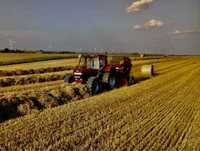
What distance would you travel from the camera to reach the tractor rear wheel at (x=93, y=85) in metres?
16.9

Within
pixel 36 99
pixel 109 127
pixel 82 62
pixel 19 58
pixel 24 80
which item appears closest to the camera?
pixel 109 127

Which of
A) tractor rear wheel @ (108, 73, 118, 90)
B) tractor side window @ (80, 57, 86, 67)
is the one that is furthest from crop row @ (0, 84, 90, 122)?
tractor rear wheel @ (108, 73, 118, 90)

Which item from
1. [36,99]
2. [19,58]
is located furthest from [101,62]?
[19,58]

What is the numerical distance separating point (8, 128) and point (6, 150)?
1.79m

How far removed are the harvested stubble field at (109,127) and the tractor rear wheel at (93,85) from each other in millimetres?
2371

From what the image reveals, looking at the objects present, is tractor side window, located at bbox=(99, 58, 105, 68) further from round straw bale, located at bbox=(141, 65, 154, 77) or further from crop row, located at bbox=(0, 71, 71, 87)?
round straw bale, located at bbox=(141, 65, 154, 77)

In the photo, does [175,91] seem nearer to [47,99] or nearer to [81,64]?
[81,64]

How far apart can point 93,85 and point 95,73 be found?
129cm

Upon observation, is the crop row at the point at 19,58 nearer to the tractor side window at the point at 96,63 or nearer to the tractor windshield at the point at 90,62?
the tractor windshield at the point at 90,62

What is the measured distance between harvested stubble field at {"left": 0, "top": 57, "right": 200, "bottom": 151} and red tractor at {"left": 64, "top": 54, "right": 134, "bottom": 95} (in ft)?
9.57

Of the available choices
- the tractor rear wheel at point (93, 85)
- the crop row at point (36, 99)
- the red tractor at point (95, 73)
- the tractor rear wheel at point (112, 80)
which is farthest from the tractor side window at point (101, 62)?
the crop row at point (36, 99)

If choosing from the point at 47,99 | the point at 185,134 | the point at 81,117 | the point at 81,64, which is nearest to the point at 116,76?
the point at 81,64

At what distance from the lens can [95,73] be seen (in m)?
18.2

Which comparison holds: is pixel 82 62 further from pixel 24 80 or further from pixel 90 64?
pixel 24 80
